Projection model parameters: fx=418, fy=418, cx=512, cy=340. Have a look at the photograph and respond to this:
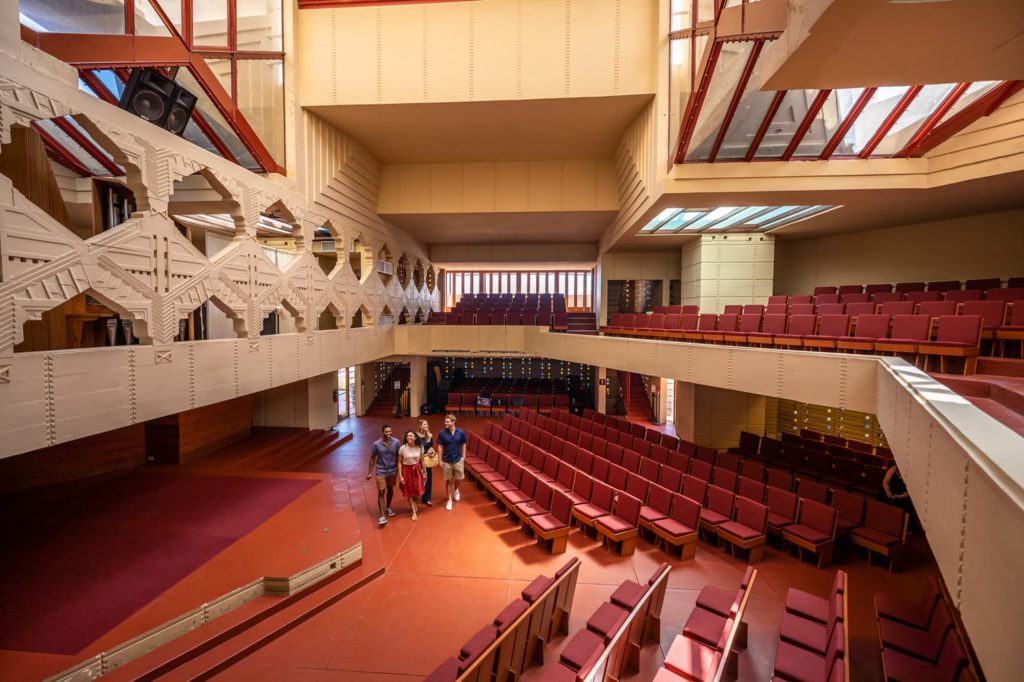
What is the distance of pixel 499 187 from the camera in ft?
39.7

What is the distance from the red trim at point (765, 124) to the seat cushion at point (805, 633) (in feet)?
23.3

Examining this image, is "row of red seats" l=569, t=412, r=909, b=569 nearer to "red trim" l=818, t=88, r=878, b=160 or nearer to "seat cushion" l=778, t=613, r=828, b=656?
"seat cushion" l=778, t=613, r=828, b=656

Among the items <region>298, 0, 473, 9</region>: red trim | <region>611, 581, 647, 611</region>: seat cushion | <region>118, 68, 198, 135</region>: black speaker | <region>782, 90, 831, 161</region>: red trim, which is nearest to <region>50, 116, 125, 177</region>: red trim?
<region>118, 68, 198, 135</region>: black speaker

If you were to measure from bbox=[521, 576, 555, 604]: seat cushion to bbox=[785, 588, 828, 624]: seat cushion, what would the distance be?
2.31 metres

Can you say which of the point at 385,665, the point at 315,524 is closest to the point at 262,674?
the point at 385,665

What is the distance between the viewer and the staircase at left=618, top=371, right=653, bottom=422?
14.4m

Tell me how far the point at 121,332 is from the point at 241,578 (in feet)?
13.2

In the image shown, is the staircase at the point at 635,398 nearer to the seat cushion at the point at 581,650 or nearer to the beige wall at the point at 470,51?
the beige wall at the point at 470,51

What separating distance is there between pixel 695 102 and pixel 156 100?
7.71m

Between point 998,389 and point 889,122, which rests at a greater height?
point 889,122

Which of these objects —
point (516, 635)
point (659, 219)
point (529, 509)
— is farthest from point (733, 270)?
point (516, 635)

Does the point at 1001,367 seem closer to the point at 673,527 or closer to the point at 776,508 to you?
the point at 776,508

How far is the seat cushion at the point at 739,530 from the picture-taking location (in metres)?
5.63

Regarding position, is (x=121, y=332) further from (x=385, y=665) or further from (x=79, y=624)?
(x=385, y=665)
